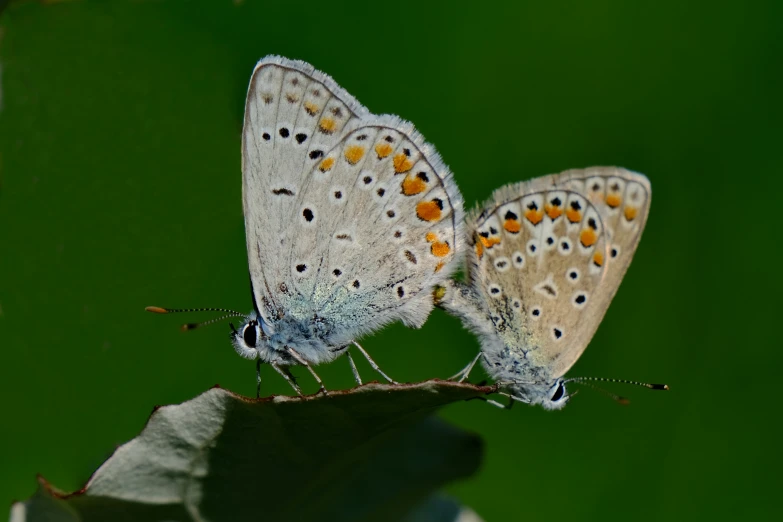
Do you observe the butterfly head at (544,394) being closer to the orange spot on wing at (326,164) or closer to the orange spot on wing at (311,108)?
the orange spot on wing at (326,164)

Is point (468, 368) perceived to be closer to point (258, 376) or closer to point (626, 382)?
point (626, 382)

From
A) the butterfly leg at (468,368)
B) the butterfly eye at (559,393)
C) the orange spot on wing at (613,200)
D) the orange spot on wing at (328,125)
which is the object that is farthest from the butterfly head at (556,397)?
the orange spot on wing at (328,125)

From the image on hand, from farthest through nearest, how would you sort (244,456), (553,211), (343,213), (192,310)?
(553,211)
(343,213)
(192,310)
(244,456)

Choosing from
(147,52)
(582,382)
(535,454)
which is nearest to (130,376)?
(147,52)

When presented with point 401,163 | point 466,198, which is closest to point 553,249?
point 466,198

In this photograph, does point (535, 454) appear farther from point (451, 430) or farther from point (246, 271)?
point (246, 271)

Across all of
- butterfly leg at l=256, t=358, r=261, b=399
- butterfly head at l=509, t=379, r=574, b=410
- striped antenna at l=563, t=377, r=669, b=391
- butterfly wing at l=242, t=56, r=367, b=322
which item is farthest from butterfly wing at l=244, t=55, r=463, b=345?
striped antenna at l=563, t=377, r=669, b=391
